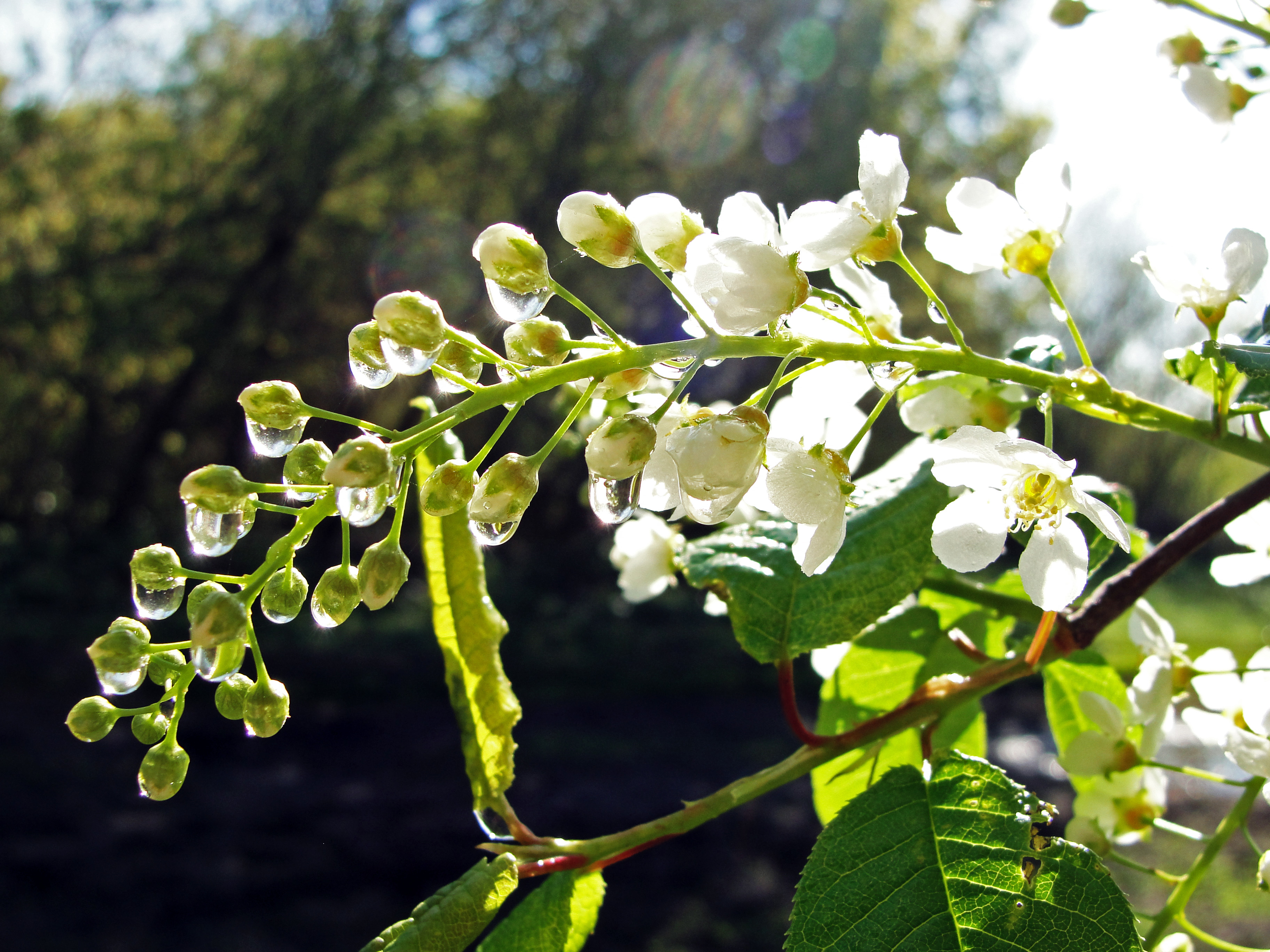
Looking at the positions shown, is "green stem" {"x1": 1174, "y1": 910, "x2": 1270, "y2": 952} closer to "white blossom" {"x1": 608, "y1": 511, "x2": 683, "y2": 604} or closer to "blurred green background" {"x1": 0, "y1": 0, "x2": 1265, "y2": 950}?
"white blossom" {"x1": 608, "y1": 511, "x2": 683, "y2": 604}

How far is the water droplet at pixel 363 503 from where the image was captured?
51 cm

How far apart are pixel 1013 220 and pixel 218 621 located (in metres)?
0.60

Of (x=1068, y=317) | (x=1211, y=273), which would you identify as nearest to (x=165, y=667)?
(x=1068, y=317)

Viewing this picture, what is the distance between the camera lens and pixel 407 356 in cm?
52

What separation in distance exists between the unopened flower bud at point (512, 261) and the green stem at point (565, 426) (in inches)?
2.7

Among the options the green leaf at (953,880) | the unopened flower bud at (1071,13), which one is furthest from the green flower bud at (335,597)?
the unopened flower bud at (1071,13)

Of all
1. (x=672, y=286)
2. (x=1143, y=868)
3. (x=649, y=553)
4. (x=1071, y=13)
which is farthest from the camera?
(x=1071, y=13)

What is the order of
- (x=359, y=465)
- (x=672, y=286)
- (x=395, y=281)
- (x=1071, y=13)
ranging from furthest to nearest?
(x=395, y=281) → (x=1071, y=13) → (x=672, y=286) → (x=359, y=465)

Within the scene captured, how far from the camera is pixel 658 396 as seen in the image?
70 centimetres

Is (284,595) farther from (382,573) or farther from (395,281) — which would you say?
(395,281)

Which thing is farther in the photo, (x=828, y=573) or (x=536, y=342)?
(x=828, y=573)

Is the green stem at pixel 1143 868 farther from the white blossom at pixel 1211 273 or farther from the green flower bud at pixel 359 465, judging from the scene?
the green flower bud at pixel 359 465

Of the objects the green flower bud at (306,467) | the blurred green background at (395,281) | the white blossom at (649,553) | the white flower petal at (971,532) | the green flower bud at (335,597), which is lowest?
the blurred green background at (395,281)

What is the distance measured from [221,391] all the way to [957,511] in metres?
12.0
